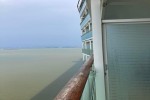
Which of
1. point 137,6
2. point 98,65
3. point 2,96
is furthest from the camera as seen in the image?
point 2,96

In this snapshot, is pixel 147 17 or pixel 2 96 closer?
pixel 147 17

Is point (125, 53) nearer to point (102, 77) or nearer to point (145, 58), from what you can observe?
point (145, 58)

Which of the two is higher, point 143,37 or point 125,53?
point 143,37

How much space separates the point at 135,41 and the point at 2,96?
13.4 metres

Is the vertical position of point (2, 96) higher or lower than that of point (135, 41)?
lower

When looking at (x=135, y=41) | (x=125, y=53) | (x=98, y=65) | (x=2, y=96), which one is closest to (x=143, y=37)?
(x=135, y=41)

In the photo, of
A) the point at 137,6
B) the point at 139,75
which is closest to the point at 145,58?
the point at 139,75

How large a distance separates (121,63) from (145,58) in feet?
0.91

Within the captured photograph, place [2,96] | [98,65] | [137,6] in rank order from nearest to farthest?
1. [98,65]
2. [137,6]
3. [2,96]

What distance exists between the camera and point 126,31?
276 centimetres

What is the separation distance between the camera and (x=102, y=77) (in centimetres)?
262

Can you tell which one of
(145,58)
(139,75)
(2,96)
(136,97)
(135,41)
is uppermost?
(135,41)

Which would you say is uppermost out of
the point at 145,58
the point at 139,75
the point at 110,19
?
the point at 110,19

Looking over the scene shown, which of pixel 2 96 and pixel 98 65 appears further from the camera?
pixel 2 96
